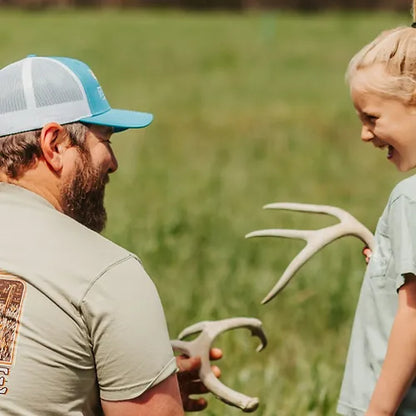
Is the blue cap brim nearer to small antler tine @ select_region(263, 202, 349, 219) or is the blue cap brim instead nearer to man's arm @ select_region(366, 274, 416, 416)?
small antler tine @ select_region(263, 202, 349, 219)

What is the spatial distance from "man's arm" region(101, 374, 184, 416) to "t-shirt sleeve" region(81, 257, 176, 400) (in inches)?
0.9

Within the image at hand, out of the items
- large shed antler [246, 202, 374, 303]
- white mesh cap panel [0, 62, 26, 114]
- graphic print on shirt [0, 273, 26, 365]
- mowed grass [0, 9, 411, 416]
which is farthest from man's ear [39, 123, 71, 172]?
mowed grass [0, 9, 411, 416]

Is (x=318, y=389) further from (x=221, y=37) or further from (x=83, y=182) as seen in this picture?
(x=221, y=37)

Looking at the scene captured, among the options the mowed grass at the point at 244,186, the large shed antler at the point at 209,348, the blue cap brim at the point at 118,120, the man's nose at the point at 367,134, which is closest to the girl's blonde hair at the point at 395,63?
the man's nose at the point at 367,134

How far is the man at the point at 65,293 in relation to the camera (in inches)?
110

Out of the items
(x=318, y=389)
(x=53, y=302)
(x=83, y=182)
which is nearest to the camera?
(x=53, y=302)

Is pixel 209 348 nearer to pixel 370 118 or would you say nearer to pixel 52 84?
pixel 370 118

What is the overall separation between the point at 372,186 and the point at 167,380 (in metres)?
8.24

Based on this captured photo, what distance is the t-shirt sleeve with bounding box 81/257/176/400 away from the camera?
2.79 metres

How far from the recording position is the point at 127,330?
2.80 m

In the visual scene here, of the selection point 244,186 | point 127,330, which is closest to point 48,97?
point 127,330

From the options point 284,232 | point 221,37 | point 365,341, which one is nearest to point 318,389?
point 284,232

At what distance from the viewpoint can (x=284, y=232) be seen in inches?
143

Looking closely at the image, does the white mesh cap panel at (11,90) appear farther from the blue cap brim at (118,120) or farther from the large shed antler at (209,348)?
the large shed antler at (209,348)
